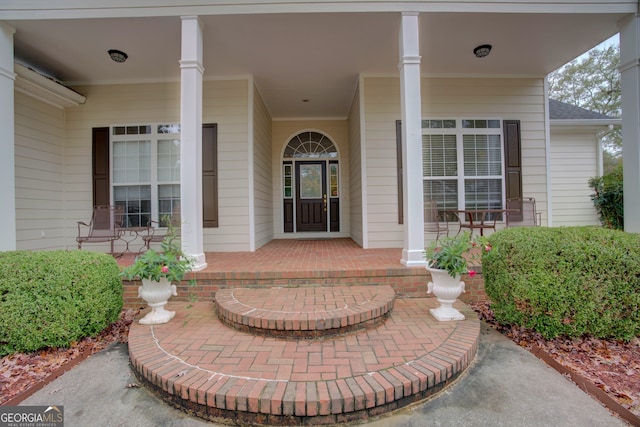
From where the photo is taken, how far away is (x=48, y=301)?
240cm

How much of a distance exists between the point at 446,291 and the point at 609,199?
22.6 ft

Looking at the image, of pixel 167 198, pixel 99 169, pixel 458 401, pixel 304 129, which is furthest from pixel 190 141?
pixel 304 129

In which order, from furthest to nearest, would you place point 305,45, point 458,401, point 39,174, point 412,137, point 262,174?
1. point 262,174
2. point 39,174
3. point 305,45
4. point 412,137
5. point 458,401

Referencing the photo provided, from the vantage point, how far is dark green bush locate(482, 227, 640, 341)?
2.38m

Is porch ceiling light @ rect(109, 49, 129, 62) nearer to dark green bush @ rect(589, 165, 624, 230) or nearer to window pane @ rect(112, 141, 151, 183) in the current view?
window pane @ rect(112, 141, 151, 183)

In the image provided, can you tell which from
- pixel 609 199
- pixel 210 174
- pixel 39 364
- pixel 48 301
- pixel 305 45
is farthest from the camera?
pixel 609 199

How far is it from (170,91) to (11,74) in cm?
198

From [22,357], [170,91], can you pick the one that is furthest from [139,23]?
[22,357]

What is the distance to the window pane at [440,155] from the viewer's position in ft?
17.3

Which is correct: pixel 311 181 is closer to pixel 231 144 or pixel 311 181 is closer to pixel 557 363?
pixel 231 144

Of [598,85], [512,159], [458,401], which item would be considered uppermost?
[598,85]

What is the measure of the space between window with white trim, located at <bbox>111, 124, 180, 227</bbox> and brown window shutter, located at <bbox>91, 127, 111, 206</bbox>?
108 millimetres

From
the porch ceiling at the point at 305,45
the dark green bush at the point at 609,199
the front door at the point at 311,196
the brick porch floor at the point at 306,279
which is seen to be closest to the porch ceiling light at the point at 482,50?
the porch ceiling at the point at 305,45

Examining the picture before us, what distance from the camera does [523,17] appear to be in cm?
372
